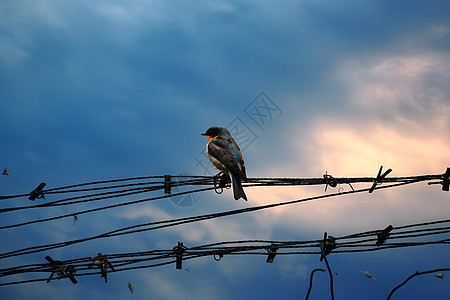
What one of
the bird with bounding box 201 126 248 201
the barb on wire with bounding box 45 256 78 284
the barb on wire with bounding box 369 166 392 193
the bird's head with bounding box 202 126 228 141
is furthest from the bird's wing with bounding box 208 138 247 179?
the barb on wire with bounding box 45 256 78 284

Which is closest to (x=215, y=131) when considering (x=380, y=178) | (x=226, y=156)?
(x=226, y=156)

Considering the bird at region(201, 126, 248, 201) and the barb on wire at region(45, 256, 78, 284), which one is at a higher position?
the bird at region(201, 126, 248, 201)

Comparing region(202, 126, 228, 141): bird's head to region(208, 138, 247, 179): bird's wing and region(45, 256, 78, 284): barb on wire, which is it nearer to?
region(208, 138, 247, 179): bird's wing

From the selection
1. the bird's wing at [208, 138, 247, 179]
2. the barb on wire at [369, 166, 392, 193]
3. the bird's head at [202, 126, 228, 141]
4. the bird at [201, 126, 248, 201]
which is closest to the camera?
the barb on wire at [369, 166, 392, 193]

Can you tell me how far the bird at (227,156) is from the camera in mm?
7787

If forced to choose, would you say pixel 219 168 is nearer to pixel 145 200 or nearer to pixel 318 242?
pixel 145 200

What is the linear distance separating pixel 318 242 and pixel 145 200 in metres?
2.59

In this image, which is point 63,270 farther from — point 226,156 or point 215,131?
point 215,131

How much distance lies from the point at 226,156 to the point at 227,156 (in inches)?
0.8

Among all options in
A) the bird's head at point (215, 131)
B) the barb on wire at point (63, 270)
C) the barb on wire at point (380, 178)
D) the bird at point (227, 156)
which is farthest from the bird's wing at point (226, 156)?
the barb on wire at point (63, 270)

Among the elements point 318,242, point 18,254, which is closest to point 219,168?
point 318,242

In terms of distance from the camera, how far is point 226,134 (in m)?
9.63

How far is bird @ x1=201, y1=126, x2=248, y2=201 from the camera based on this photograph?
7787mm

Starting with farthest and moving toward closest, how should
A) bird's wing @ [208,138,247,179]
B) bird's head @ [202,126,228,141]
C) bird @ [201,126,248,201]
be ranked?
bird's head @ [202,126,228,141], bird's wing @ [208,138,247,179], bird @ [201,126,248,201]
